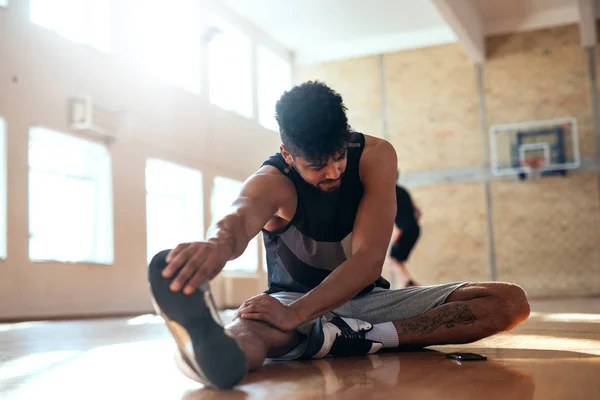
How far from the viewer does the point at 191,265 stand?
161 centimetres

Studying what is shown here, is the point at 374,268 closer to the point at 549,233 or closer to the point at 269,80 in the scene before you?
the point at 549,233

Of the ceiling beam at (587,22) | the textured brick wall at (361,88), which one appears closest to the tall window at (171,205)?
the textured brick wall at (361,88)

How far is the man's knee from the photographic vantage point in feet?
7.79

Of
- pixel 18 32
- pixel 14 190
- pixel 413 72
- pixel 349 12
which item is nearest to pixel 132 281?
pixel 14 190

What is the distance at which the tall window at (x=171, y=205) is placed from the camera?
30.9ft

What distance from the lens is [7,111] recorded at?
700 centimetres

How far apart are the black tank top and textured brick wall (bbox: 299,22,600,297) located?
9.78m

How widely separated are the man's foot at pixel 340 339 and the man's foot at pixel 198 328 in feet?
2.11

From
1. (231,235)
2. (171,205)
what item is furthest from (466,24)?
(231,235)

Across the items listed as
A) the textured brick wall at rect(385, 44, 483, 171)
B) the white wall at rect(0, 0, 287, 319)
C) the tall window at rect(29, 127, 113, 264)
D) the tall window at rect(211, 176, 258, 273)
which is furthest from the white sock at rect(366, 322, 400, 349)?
the textured brick wall at rect(385, 44, 483, 171)

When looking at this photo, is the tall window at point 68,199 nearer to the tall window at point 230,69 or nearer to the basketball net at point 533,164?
the tall window at point 230,69

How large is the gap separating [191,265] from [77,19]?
741cm

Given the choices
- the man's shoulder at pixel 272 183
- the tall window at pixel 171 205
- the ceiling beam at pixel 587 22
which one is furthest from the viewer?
the ceiling beam at pixel 587 22

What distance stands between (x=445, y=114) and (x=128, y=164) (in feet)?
19.1
